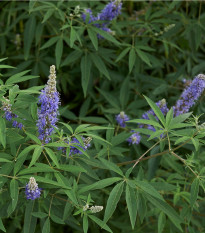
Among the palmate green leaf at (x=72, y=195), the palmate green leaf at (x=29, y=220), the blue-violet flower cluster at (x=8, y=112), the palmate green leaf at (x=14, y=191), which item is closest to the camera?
the palmate green leaf at (x=14, y=191)

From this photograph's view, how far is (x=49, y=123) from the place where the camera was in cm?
245

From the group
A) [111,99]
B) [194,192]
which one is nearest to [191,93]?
[194,192]

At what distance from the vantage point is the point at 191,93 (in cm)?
327

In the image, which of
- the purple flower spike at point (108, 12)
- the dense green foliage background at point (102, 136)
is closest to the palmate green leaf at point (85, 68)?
the dense green foliage background at point (102, 136)

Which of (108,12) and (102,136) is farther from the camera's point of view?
(102,136)

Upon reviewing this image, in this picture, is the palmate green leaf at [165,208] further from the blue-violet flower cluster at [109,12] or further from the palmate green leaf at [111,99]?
the blue-violet flower cluster at [109,12]

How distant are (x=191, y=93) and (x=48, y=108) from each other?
4.64ft

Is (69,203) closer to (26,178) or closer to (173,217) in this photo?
(26,178)

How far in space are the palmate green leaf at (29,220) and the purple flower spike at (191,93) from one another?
5.03 ft

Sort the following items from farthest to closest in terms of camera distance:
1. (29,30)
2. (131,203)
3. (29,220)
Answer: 1. (29,30)
2. (29,220)
3. (131,203)

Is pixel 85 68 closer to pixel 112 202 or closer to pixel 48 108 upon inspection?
pixel 48 108

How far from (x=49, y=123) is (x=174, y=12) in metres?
3.14

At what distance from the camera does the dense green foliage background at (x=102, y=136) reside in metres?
2.52

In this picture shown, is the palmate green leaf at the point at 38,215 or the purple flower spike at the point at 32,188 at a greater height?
the purple flower spike at the point at 32,188
